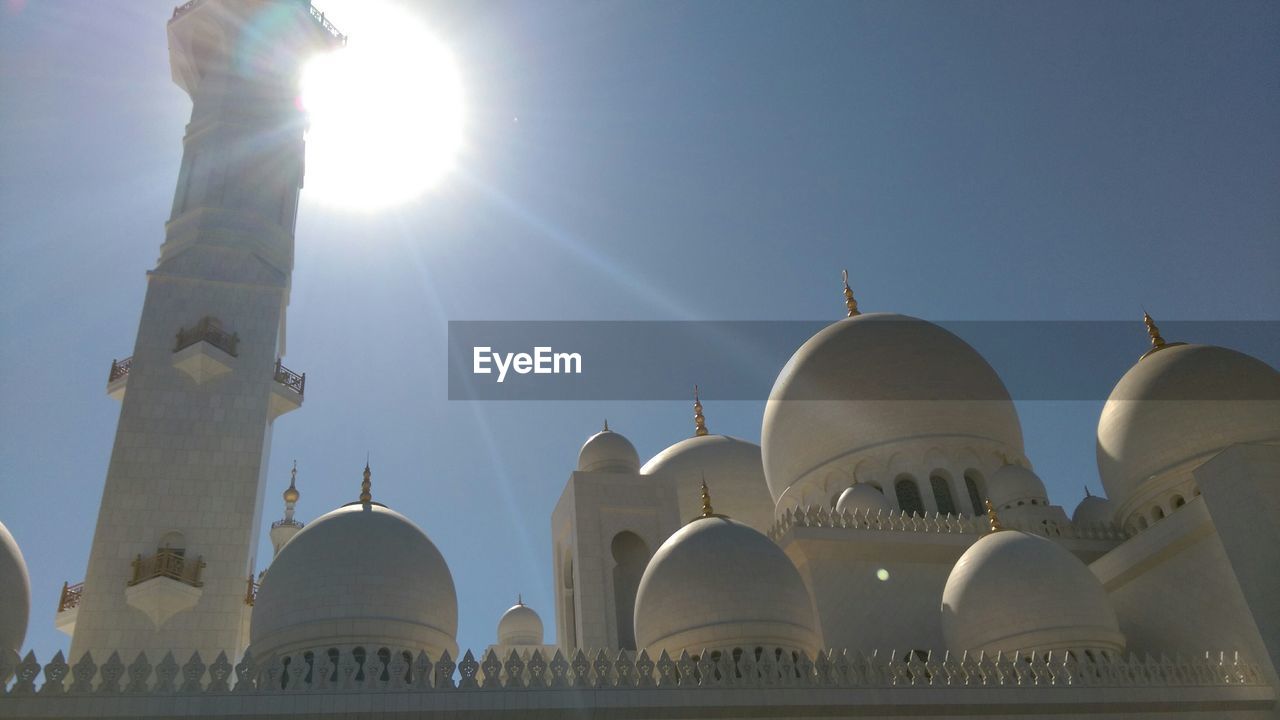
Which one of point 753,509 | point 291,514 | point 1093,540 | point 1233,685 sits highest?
point 291,514

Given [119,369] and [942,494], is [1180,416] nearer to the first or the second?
[942,494]

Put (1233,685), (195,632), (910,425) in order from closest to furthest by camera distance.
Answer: (1233,685) < (195,632) < (910,425)

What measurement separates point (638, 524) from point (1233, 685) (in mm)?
9898

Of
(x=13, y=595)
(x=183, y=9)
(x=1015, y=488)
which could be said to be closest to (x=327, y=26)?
(x=183, y=9)

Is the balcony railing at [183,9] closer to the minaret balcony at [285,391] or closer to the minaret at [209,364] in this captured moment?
the minaret at [209,364]

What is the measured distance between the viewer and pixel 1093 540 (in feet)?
57.8

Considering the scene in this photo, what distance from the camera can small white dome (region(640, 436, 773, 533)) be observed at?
2228 cm

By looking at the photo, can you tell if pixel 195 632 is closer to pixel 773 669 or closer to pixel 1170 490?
pixel 773 669

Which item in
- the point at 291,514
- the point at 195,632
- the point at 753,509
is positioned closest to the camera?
the point at 195,632

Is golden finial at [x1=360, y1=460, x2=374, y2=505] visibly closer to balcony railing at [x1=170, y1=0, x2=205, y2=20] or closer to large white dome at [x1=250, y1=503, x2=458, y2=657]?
large white dome at [x1=250, y1=503, x2=458, y2=657]

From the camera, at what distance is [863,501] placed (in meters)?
17.7

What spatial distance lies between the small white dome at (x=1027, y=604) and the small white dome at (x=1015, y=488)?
173 inches

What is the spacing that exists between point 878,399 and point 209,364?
41.7 feet

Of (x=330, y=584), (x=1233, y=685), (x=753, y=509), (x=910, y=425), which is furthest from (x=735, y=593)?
(x=753, y=509)
